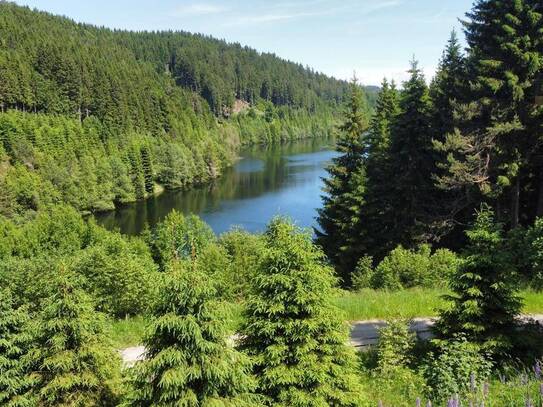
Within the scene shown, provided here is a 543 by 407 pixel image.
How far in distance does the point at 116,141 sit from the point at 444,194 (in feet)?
298

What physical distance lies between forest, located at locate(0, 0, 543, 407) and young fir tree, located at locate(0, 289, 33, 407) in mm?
35

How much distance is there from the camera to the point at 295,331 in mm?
7922

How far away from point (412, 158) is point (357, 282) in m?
9.77

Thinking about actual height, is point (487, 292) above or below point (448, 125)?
below

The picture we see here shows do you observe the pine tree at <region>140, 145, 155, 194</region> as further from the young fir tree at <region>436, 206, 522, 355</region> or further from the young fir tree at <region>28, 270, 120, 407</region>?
the young fir tree at <region>436, 206, 522, 355</region>

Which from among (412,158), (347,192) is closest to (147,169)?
(347,192)

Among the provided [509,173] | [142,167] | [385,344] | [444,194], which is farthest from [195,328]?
[142,167]

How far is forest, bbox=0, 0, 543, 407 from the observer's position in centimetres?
682

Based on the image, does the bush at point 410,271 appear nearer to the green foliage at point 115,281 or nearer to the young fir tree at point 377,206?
the young fir tree at point 377,206

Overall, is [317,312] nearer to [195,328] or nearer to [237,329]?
[237,329]

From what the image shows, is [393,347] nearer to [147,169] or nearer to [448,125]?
[448,125]

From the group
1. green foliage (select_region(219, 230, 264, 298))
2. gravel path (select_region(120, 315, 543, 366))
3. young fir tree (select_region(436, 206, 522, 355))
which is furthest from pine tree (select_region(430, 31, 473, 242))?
young fir tree (select_region(436, 206, 522, 355))

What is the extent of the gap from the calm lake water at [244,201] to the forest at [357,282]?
1278cm

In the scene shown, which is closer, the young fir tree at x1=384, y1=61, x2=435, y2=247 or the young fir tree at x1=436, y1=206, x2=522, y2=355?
the young fir tree at x1=436, y1=206, x2=522, y2=355
